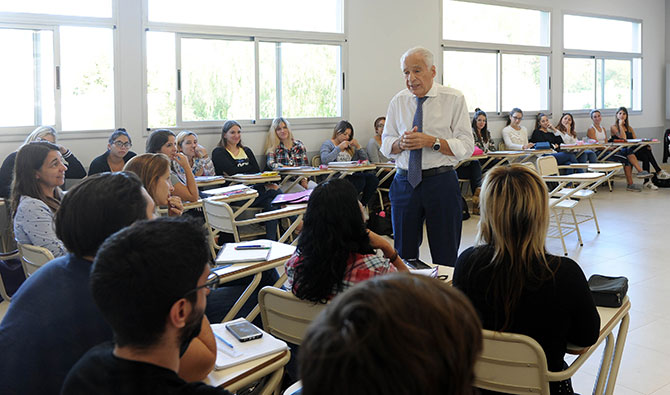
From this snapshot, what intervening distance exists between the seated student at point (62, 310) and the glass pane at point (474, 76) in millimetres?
7907

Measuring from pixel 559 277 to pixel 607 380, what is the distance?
0.78 meters

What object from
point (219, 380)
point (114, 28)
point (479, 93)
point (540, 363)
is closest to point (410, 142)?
point (540, 363)

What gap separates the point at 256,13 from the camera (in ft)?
23.8

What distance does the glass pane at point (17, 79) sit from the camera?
5.82m

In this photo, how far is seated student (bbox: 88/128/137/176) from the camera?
5.47m

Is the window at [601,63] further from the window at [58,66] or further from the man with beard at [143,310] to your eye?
the man with beard at [143,310]

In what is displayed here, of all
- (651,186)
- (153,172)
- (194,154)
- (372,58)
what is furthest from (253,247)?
(651,186)

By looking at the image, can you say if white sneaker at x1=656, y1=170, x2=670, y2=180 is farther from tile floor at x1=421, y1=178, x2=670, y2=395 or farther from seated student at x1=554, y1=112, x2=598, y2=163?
seated student at x1=554, y1=112, x2=598, y2=163

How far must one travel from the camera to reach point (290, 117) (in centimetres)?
759

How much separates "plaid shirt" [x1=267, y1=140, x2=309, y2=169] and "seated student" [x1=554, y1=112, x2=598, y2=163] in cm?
482

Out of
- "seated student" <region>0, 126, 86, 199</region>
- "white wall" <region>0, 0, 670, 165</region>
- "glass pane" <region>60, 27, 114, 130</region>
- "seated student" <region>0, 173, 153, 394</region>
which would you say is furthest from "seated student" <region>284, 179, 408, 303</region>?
"glass pane" <region>60, 27, 114, 130</region>

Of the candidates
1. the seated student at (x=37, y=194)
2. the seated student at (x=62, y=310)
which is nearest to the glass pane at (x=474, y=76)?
the seated student at (x=37, y=194)

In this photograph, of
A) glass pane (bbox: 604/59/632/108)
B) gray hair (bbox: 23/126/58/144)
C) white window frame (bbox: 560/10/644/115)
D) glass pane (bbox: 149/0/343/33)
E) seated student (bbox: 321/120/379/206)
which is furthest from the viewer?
glass pane (bbox: 604/59/632/108)

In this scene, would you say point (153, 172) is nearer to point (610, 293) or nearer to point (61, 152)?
point (610, 293)
